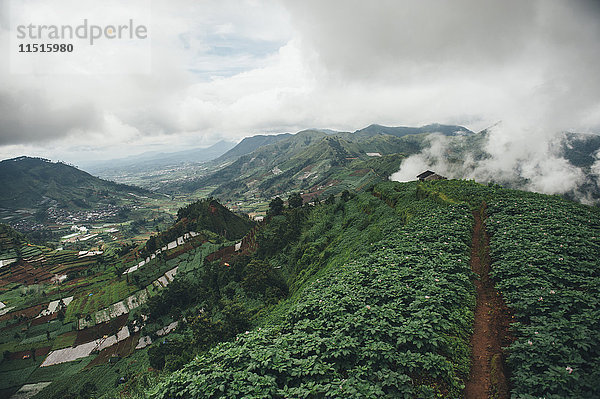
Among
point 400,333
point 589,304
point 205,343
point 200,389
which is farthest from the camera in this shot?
point 205,343

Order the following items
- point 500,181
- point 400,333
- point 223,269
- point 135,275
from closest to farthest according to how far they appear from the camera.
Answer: point 400,333, point 223,269, point 135,275, point 500,181

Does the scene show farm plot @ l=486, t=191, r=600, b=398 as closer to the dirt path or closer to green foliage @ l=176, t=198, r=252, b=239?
the dirt path

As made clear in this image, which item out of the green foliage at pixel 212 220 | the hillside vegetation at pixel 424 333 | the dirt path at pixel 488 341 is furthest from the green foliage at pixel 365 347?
Result: the green foliage at pixel 212 220

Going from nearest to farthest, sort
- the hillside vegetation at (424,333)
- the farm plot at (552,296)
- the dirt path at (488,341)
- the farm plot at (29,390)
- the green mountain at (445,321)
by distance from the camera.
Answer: the farm plot at (552,296)
the hillside vegetation at (424,333)
the green mountain at (445,321)
the dirt path at (488,341)
the farm plot at (29,390)

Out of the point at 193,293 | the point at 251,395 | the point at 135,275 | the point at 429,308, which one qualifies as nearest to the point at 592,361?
the point at 429,308

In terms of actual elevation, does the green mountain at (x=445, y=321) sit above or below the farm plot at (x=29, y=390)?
above

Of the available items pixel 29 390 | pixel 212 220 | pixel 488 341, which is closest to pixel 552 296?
pixel 488 341

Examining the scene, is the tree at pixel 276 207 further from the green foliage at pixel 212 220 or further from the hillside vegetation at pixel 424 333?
the hillside vegetation at pixel 424 333

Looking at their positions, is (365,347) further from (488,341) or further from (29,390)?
(29,390)

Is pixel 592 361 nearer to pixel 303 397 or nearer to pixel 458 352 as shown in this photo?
pixel 458 352
